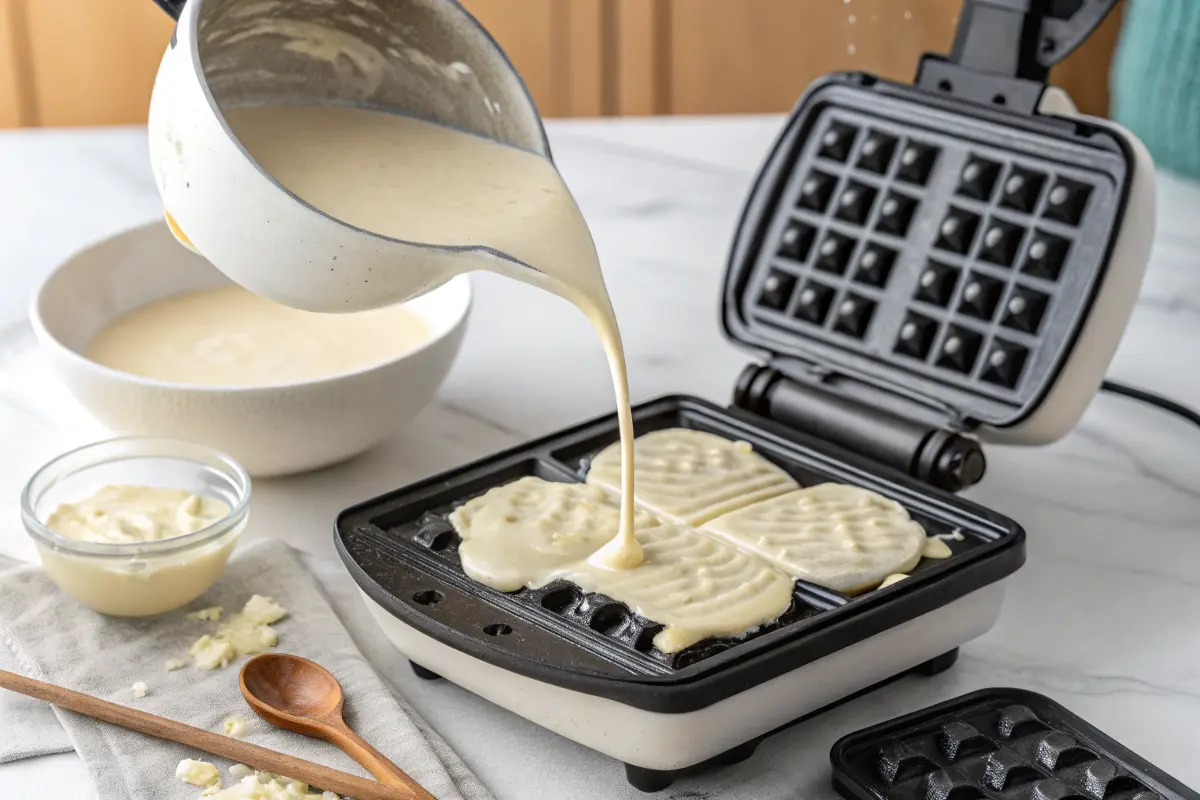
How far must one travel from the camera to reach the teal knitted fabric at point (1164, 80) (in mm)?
2031

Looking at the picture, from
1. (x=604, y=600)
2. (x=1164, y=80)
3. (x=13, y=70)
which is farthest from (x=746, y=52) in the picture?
(x=604, y=600)

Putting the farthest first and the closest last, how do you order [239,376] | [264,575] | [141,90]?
[141,90]
[239,376]
[264,575]

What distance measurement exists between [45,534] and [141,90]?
7.64ft

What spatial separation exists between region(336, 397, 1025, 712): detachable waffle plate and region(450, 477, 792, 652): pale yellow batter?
1 centimetres

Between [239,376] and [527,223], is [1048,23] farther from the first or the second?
[239,376]

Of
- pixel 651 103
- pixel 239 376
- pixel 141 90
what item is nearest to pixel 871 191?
pixel 239 376

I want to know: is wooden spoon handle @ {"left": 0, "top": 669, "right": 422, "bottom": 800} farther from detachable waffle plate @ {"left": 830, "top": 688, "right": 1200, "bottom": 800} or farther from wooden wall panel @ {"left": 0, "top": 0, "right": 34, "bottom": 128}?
wooden wall panel @ {"left": 0, "top": 0, "right": 34, "bottom": 128}

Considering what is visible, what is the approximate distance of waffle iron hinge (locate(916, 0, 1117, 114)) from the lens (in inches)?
54.9

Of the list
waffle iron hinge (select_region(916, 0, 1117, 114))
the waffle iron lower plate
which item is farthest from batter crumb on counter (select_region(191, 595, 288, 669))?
waffle iron hinge (select_region(916, 0, 1117, 114))

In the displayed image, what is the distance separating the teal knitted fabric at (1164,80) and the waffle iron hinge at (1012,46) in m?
0.70

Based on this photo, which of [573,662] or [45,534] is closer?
[573,662]

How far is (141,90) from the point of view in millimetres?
3361

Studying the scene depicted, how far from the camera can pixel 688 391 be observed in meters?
1.75

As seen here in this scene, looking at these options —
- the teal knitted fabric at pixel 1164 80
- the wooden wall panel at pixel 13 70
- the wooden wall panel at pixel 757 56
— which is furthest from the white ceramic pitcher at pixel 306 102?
the wooden wall panel at pixel 13 70
